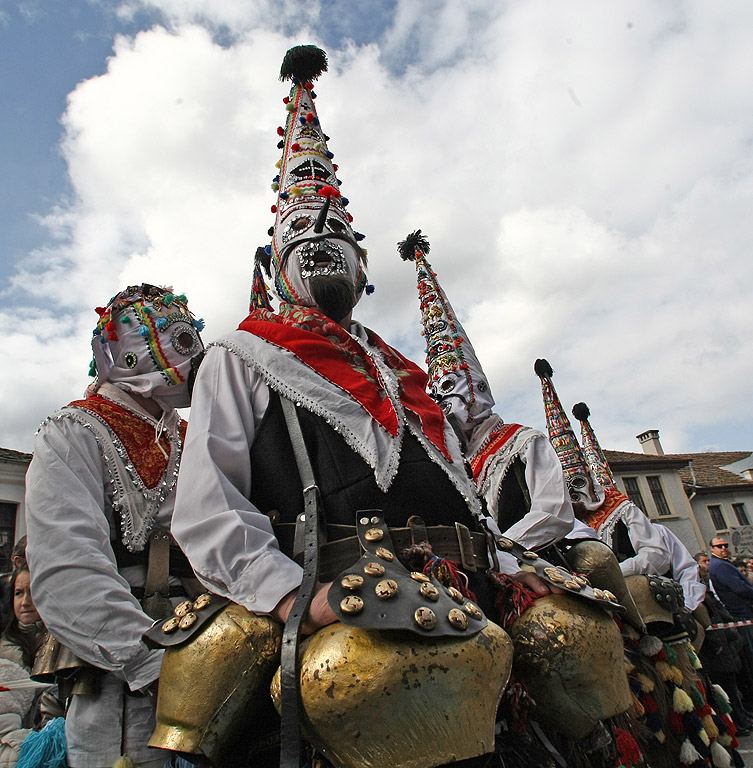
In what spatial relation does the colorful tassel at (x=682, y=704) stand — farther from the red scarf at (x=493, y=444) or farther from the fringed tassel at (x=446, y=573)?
the fringed tassel at (x=446, y=573)

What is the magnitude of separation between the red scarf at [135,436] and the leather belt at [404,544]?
1198 millimetres

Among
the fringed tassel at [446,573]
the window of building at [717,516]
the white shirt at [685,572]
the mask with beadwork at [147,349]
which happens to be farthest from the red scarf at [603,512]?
the window of building at [717,516]

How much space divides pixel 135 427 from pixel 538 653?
1984mm

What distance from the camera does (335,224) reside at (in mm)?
2303

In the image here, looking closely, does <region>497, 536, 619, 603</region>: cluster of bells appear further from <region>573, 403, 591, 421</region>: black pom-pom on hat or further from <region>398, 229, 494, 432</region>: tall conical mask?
<region>573, 403, 591, 421</region>: black pom-pom on hat

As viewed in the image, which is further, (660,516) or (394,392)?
(660,516)

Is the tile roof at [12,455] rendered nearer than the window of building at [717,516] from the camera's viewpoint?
Yes

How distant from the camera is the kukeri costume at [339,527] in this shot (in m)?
1.03

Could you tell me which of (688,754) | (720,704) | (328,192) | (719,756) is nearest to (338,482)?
(328,192)

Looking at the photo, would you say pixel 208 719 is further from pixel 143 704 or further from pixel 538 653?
pixel 143 704

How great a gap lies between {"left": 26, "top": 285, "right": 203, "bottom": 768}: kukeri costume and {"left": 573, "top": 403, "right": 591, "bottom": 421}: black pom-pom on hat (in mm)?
7132

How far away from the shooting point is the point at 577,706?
54.0 inches

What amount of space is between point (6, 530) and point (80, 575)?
43.3ft

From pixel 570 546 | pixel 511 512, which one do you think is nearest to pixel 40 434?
pixel 570 546
